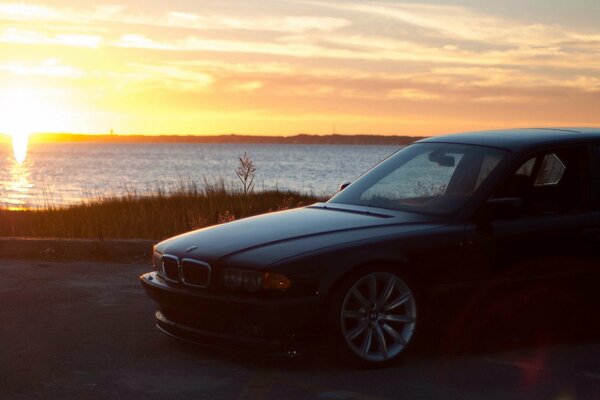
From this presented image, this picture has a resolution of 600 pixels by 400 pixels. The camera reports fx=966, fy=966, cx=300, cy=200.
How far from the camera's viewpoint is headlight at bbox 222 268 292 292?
590 cm

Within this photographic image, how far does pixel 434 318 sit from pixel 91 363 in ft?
7.32

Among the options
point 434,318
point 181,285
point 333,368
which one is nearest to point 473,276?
point 434,318

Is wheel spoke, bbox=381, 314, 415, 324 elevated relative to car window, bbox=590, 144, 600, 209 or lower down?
lower down

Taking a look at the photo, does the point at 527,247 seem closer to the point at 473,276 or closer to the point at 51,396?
the point at 473,276

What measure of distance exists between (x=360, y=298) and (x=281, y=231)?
2.61 ft

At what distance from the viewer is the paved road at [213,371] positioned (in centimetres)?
548

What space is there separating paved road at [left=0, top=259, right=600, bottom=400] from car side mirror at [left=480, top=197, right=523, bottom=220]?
3.07 feet

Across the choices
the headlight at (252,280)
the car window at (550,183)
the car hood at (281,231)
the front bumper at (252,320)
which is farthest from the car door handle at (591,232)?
the headlight at (252,280)

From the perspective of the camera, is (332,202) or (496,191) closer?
(496,191)

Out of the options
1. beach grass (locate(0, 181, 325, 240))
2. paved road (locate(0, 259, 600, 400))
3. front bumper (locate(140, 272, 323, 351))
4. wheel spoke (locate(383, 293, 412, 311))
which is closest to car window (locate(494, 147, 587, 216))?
paved road (locate(0, 259, 600, 400))

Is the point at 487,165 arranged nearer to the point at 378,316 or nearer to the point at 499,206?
the point at 499,206

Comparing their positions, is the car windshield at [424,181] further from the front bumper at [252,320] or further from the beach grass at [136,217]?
the beach grass at [136,217]

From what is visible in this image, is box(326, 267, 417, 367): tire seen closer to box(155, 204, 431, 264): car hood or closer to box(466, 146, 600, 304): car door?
box(155, 204, 431, 264): car hood

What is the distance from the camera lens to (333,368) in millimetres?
6074
